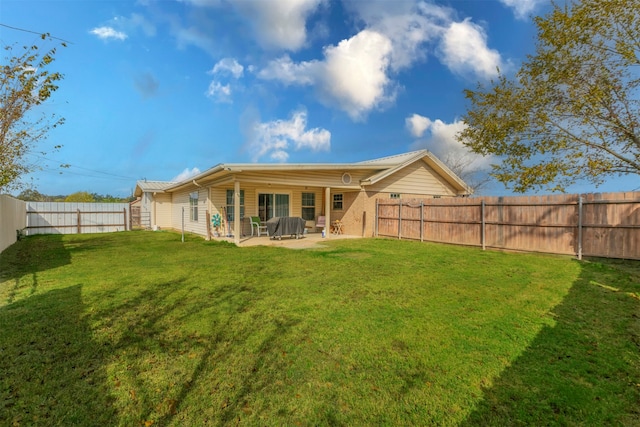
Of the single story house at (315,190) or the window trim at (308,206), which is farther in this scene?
the window trim at (308,206)

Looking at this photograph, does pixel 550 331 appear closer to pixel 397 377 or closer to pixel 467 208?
pixel 397 377

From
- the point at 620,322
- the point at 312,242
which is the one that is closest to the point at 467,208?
the point at 312,242

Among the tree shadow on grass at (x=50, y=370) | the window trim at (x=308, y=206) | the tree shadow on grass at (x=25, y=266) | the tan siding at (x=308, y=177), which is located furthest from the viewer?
the window trim at (x=308, y=206)

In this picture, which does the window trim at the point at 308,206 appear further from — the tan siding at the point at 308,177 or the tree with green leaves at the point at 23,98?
the tree with green leaves at the point at 23,98

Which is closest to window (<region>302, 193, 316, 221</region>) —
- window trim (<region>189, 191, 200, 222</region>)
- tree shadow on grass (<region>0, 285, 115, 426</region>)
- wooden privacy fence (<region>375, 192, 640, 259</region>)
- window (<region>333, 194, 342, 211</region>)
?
window (<region>333, 194, 342, 211</region>)

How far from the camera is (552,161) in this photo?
9.49 metres

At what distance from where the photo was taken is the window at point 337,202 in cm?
1548

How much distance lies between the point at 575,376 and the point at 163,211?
75.0ft

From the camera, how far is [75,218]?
17.5 meters

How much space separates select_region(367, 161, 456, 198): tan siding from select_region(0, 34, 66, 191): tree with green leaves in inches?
458

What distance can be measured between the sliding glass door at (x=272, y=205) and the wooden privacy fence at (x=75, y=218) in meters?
10.6

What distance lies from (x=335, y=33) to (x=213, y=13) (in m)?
6.46

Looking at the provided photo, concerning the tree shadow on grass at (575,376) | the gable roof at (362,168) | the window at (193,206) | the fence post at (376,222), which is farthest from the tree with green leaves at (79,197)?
the tree shadow on grass at (575,376)

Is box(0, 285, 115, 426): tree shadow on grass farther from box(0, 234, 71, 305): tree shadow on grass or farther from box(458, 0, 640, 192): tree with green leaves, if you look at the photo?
box(458, 0, 640, 192): tree with green leaves
